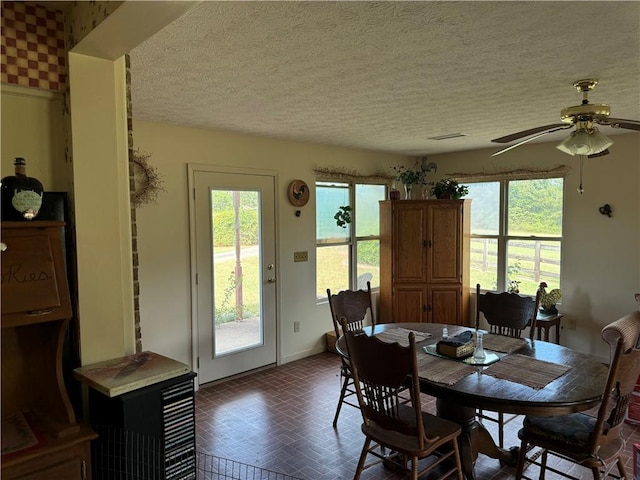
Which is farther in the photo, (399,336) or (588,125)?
(399,336)

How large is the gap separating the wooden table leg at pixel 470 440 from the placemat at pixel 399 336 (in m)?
0.45

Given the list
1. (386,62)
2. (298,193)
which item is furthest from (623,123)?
(298,193)

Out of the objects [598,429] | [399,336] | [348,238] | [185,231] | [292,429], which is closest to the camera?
[598,429]

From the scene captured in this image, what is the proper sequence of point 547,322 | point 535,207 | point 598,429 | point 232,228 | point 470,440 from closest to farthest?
point 598,429 < point 470,440 < point 232,228 < point 547,322 < point 535,207

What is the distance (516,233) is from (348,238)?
1.95 meters

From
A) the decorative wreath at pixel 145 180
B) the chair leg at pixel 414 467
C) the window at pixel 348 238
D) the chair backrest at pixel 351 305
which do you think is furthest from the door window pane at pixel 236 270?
the chair leg at pixel 414 467

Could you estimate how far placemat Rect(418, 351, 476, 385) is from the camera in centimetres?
229

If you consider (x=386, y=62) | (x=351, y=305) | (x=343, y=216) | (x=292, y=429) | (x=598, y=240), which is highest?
(x=386, y=62)

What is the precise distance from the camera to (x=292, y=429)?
3270mm

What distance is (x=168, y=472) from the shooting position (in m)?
1.64

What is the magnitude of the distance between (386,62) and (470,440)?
2122 mm

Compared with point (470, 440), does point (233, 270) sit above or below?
above

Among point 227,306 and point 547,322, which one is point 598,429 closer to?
point 547,322

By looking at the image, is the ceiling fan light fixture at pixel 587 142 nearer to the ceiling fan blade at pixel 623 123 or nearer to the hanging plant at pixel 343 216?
the ceiling fan blade at pixel 623 123
